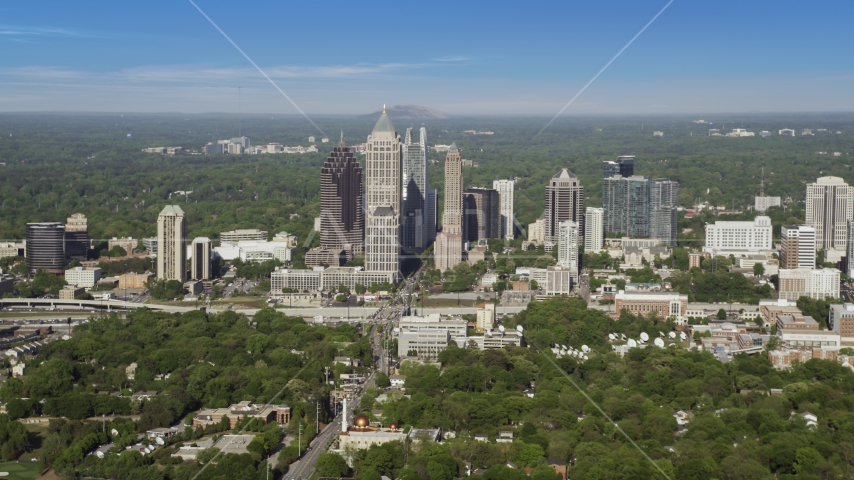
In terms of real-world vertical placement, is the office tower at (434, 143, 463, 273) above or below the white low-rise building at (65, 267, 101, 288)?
above

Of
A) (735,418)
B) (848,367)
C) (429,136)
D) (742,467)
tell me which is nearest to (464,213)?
(429,136)

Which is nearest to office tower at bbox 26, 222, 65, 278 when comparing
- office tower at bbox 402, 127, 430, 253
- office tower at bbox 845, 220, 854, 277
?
office tower at bbox 402, 127, 430, 253

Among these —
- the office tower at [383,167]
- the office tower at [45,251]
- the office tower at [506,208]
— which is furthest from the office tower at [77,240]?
the office tower at [506,208]

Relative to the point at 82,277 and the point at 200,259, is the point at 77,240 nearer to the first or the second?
the point at 82,277

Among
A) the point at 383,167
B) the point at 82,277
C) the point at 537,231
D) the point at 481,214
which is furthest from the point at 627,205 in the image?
the point at 82,277

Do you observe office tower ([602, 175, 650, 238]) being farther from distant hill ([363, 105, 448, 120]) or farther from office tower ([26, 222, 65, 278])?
office tower ([26, 222, 65, 278])

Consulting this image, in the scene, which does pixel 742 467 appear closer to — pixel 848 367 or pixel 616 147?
pixel 848 367
